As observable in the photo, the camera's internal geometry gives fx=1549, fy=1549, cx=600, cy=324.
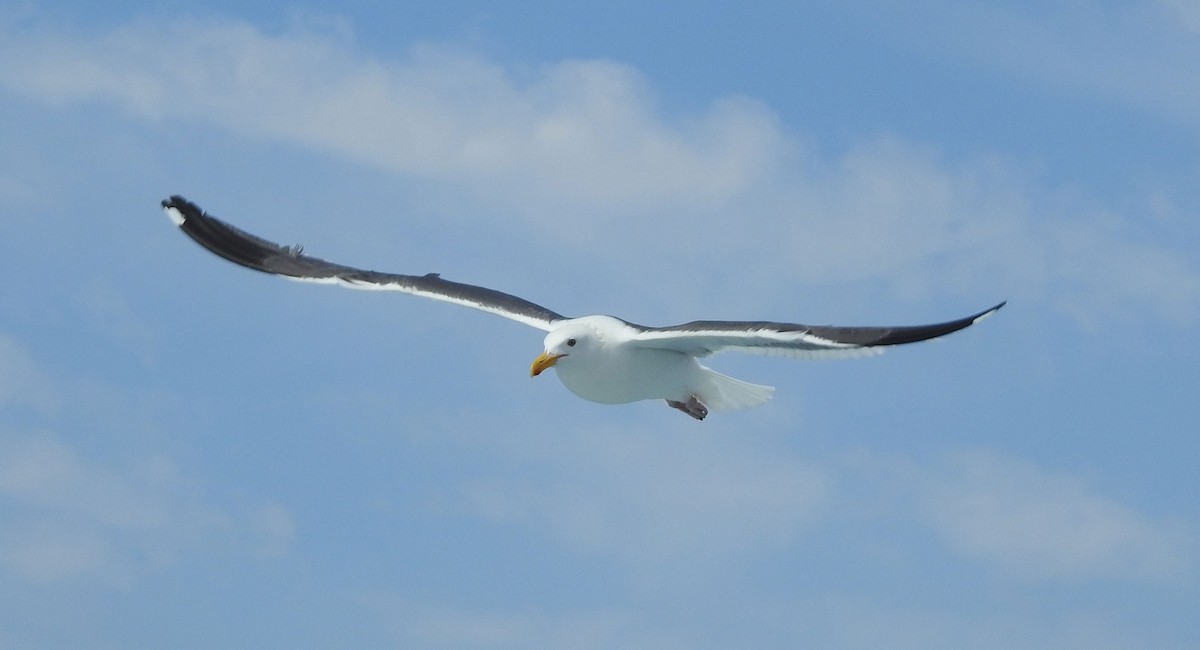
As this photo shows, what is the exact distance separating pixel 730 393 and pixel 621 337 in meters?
2.40

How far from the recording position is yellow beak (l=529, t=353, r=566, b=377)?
18.5 metres

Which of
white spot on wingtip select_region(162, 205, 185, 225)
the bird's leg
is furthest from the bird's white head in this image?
white spot on wingtip select_region(162, 205, 185, 225)

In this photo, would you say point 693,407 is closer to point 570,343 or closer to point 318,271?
point 570,343

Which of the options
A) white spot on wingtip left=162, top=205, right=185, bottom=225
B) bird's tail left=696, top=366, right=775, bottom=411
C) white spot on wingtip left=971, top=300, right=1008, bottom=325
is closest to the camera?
white spot on wingtip left=971, top=300, right=1008, bottom=325

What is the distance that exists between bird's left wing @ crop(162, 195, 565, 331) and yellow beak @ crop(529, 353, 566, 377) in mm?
1403

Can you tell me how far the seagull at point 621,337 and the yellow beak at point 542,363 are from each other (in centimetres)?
1

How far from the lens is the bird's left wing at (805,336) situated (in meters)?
15.7

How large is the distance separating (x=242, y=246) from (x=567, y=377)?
6.74 meters

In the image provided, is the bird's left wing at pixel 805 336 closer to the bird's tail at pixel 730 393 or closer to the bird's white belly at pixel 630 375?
the bird's white belly at pixel 630 375

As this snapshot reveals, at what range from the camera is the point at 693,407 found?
2034cm

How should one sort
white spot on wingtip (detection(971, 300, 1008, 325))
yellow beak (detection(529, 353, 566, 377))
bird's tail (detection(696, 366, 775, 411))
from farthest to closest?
bird's tail (detection(696, 366, 775, 411))
yellow beak (detection(529, 353, 566, 377))
white spot on wingtip (detection(971, 300, 1008, 325))

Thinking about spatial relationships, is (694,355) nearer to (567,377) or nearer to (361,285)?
(567,377)

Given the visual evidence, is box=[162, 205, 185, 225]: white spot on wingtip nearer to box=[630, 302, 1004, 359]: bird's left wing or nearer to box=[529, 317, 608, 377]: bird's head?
box=[529, 317, 608, 377]: bird's head

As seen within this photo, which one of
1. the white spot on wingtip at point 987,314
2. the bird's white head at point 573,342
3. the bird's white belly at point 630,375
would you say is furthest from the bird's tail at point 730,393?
the white spot on wingtip at point 987,314
